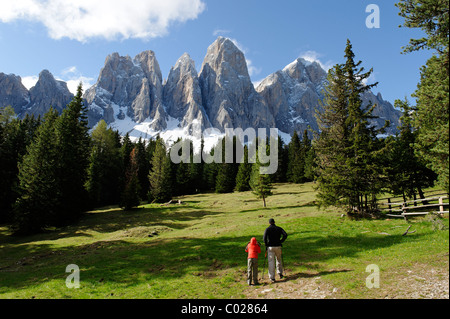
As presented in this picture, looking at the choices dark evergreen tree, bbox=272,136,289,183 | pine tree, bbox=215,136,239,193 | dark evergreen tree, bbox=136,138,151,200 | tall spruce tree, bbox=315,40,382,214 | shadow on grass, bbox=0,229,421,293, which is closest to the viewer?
shadow on grass, bbox=0,229,421,293

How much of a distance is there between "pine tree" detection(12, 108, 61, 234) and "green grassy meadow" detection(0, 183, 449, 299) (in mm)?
8007

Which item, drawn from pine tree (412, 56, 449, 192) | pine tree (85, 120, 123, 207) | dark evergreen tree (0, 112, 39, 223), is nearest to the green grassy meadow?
pine tree (412, 56, 449, 192)

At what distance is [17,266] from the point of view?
1747 centimetres

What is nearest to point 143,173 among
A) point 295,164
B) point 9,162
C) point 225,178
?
point 225,178

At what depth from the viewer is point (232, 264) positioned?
14227 millimetres

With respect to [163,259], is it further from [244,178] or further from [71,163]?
[244,178]

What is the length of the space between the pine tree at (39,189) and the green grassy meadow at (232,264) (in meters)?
8.01

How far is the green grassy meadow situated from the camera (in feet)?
32.8

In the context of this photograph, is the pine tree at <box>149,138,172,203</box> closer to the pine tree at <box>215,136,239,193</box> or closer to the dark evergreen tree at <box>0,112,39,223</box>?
the pine tree at <box>215,136,239,193</box>

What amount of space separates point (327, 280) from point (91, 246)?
66.7 feet

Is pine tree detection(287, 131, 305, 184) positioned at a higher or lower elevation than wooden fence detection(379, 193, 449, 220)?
higher

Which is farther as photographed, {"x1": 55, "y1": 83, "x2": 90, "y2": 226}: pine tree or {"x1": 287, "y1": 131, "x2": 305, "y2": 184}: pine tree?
{"x1": 287, "y1": 131, "x2": 305, "y2": 184}: pine tree

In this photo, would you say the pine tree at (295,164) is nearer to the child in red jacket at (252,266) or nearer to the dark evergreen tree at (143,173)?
the dark evergreen tree at (143,173)
